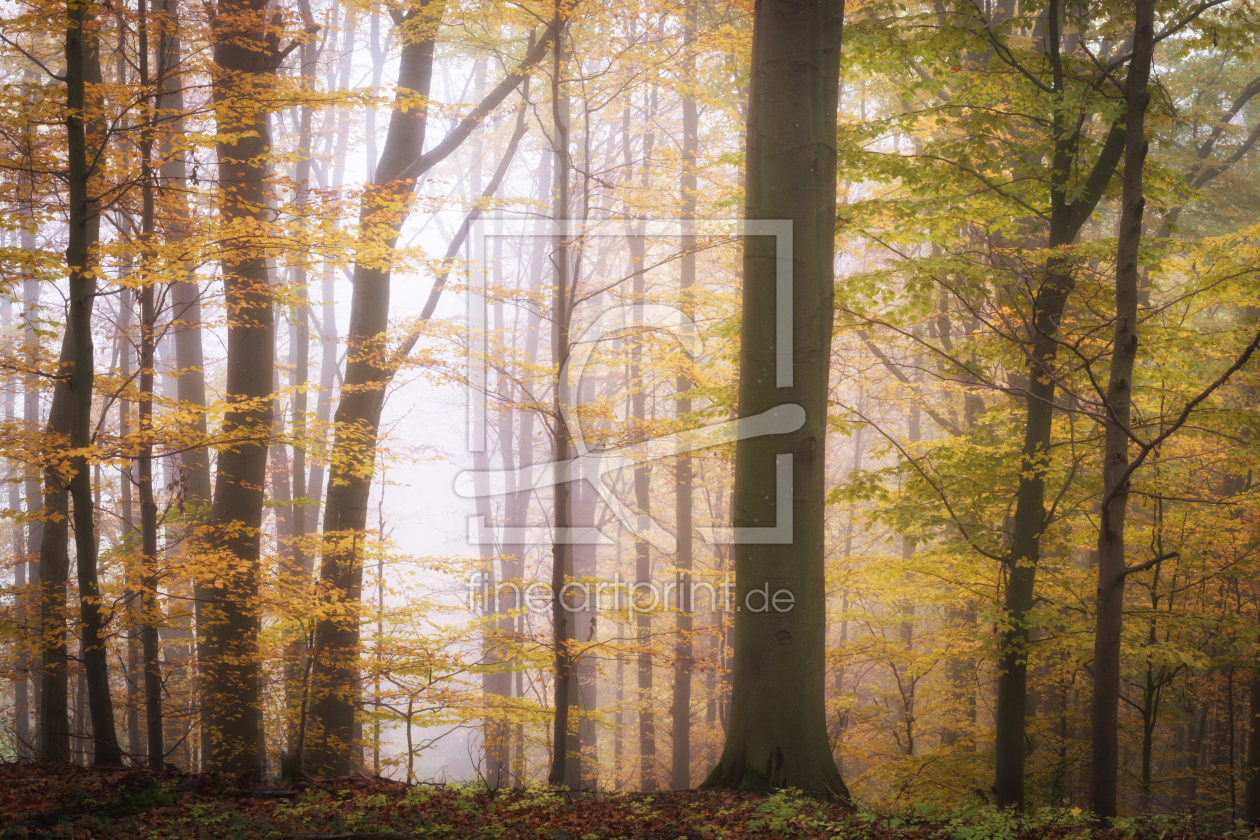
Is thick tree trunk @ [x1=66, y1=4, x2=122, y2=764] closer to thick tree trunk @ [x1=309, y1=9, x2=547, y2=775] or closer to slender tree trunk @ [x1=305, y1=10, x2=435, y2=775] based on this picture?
thick tree trunk @ [x1=309, y1=9, x2=547, y2=775]

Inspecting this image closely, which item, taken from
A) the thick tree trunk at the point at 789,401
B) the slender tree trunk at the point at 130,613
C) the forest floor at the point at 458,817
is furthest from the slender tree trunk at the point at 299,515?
the thick tree trunk at the point at 789,401

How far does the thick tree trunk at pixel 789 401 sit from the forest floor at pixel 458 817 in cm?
40

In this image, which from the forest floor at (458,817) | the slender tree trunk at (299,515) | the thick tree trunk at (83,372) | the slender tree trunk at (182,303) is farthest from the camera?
the slender tree trunk at (299,515)

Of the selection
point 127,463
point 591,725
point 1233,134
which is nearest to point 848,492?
point 127,463

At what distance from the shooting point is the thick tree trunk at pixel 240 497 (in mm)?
6699

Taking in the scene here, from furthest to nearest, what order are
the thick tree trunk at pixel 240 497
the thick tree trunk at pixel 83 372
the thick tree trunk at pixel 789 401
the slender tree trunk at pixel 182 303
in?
the thick tree trunk at pixel 240 497, the slender tree trunk at pixel 182 303, the thick tree trunk at pixel 83 372, the thick tree trunk at pixel 789 401

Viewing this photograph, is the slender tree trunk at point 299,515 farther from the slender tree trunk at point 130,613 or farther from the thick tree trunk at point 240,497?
the slender tree trunk at point 130,613

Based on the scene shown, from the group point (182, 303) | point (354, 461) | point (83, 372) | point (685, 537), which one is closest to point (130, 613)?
point (83, 372)

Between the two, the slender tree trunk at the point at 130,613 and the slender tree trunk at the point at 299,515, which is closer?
the slender tree trunk at the point at 130,613

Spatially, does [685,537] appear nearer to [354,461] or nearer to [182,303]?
[354,461]

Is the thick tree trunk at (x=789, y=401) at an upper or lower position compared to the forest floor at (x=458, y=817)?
upper

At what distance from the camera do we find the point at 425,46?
858 centimetres

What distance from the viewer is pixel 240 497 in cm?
723

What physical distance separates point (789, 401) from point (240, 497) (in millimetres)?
5477
